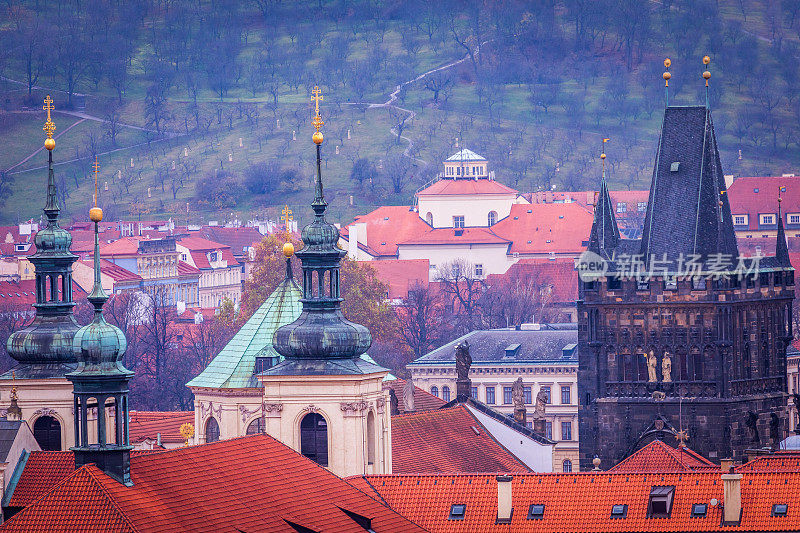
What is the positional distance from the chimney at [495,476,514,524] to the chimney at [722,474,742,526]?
6.54 m

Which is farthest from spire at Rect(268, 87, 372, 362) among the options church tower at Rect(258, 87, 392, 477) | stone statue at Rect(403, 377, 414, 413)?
stone statue at Rect(403, 377, 414, 413)

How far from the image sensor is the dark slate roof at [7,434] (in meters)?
68.7

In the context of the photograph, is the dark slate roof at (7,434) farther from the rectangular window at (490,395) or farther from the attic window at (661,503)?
the rectangular window at (490,395)

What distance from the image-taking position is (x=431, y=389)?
567ft

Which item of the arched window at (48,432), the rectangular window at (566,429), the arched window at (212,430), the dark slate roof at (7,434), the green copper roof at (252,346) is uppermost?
the green copper roof at (252,346)

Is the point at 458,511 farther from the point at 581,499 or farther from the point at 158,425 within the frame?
the point at 158,425

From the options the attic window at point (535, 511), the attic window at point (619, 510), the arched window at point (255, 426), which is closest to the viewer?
the attic window at point (619, 510)

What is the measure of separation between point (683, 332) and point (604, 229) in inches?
275

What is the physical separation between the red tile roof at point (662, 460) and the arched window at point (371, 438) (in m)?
10.1

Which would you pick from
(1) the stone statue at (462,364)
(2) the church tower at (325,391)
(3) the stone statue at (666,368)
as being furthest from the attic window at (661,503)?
(1) the stone statue at (462,364)

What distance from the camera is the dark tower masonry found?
108875 millimetres

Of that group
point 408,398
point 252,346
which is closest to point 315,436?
point 252,346

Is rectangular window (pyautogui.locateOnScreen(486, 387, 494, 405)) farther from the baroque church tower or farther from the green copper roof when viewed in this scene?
the green copper roof

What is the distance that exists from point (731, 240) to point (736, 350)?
4.72 m
